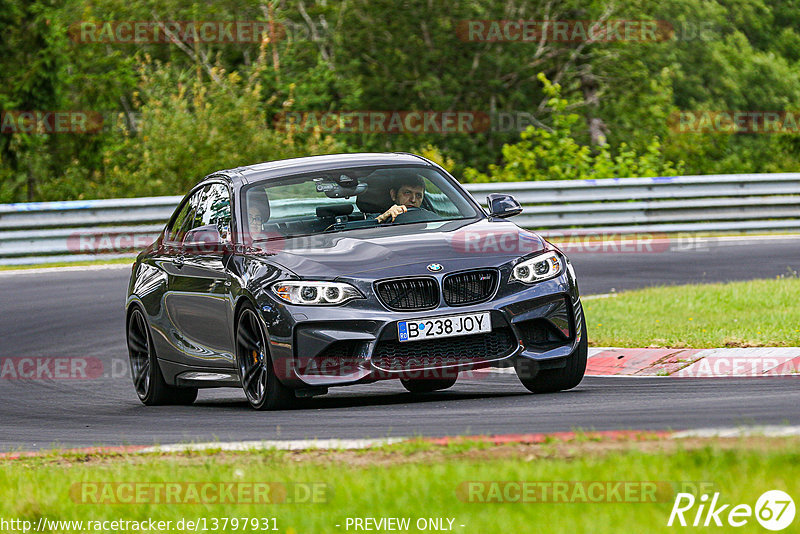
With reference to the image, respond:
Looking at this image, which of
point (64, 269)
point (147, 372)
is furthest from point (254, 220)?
point (64, 269)

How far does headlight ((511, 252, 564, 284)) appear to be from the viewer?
8.66 meters

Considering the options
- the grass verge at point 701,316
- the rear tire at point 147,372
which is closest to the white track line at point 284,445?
the rear tire at point 147,372

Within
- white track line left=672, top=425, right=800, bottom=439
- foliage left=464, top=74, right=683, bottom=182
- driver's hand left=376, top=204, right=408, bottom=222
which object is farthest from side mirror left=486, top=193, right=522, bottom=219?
foliage left=464, top=74, right=683, bottom=182

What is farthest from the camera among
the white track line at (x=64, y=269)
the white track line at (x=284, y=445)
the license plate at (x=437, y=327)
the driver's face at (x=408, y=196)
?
the white track line at (x=64, y=269)

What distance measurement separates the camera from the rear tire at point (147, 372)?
1074 cm

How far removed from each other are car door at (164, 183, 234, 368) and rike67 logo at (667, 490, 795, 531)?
16.2ft

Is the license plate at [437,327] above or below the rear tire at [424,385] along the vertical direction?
above

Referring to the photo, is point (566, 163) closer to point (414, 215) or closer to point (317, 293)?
point (414, 215)

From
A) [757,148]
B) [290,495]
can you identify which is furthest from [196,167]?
[757,148]

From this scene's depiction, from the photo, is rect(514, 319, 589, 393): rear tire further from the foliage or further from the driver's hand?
the foliage

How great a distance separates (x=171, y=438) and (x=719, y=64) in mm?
55315

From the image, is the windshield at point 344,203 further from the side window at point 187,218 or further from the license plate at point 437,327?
the license plate at point 437,327

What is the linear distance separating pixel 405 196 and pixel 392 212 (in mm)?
220

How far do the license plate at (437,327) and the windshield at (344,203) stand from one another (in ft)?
4.04
